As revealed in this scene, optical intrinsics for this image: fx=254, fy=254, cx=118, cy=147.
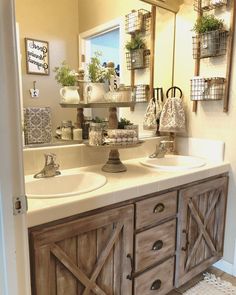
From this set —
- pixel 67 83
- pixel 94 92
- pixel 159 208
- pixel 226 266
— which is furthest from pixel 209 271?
pixel 67 83

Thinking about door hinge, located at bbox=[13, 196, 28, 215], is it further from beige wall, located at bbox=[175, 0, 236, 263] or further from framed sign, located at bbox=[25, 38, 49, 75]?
beige wall, located at bbox=[175, 0, 236, 263]

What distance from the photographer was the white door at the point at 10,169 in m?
0.64

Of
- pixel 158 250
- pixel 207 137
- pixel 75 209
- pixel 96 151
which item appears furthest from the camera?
pixel 207 137

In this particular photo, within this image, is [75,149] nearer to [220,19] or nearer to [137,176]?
[137,176]

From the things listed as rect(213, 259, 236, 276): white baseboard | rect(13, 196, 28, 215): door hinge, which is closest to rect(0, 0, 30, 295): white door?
rect(13, 196, 28, 215): door hinge

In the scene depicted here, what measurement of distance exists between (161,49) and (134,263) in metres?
1.62

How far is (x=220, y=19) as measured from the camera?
69.9 inches

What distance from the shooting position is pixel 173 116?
2.00 meters

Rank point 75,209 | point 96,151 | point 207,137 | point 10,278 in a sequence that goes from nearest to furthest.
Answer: point 10,278
point 75,209
point 96,151
point 207,137

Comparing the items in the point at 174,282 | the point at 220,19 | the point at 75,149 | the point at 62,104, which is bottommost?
the point at 174,282

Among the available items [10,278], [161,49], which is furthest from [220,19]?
[10,278]

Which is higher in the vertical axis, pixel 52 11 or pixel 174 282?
pixel 52 11

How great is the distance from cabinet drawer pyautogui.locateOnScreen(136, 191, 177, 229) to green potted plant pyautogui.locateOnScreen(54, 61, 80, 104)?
786mm

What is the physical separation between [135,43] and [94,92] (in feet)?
1.98
